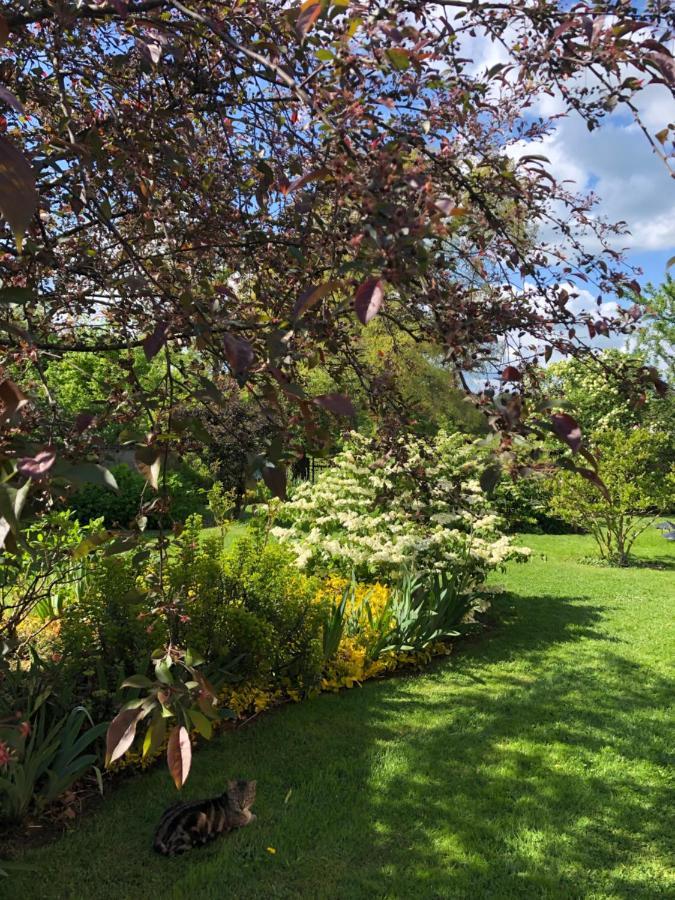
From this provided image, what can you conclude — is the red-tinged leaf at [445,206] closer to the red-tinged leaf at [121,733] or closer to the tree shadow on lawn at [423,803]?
the red-tinged leaf at [121,733]

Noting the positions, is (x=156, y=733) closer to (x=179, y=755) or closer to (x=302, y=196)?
(x=179, y=755)

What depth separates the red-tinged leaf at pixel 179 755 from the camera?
0.92 metres

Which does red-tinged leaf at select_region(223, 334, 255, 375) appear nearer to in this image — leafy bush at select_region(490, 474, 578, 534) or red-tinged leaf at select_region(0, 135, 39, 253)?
red-tinged leaf at select_region(0, 135, 39, 253)

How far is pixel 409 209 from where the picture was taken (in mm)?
925

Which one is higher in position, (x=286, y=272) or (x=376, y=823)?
(x=286, y=272)

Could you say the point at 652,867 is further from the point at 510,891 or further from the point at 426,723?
the point at 426,723

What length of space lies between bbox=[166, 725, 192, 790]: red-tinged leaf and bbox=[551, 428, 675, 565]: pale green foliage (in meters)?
10.7

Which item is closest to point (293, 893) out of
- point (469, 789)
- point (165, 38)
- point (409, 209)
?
point (469, 789)

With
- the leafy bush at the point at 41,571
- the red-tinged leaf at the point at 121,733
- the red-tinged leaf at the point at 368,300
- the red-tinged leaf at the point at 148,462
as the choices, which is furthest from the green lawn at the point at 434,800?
the red-tinged leaf at the point at 368,300

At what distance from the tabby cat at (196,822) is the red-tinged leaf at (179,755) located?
2252 mm

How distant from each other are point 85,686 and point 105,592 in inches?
20.7

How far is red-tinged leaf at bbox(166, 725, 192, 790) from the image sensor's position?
36.1 inches

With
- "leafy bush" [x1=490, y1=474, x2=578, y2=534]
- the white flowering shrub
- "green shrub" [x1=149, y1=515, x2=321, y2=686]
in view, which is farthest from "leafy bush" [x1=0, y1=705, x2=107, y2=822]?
"leafy bush" [x1=490, y1=474, x2=578, y2=534]

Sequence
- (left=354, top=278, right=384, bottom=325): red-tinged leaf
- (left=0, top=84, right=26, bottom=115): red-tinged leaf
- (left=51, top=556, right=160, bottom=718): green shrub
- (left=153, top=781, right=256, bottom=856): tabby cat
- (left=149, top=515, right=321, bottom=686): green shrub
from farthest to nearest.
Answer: (left=149, top=515, right=321, bottom=686): green shrub
(left=51, top=556, right=160, bottom=718): green shrub
(left=153, top=781, right=256, bottom=856): tabby cat
(left=354, top=278, right=384, bottom=325): red-tinged leaf
(left=0, top=84, right=26, bottom=115): red-tinged leaf
